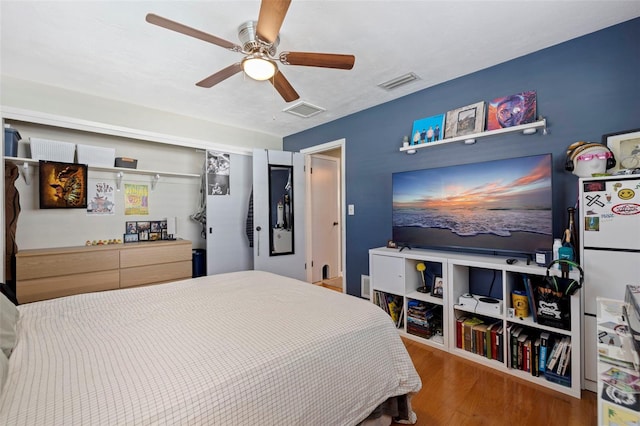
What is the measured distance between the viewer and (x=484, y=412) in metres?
1.69

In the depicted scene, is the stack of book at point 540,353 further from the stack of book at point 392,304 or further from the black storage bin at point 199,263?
the black storage bin at point 199,263

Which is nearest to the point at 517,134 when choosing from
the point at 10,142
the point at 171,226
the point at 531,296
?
the point at 531,296

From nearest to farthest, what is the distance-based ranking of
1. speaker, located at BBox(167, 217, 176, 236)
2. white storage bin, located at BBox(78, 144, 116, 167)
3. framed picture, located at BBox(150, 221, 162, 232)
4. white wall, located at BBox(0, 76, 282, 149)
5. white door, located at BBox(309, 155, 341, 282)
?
white wall, located at BBox(0, 76, 282, 149)
white storage bin, located at BBox(78, 144, 116, 167)
framed picture, located at BBox(150, 221, 162, 232)
speaker, located at BBox(167, 217, 176, 236)
white door, located at BBox(309, 155, 341, 282)

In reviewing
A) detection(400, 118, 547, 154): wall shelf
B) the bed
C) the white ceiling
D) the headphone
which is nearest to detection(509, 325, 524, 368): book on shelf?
the bed

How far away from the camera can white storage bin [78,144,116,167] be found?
2.92 m

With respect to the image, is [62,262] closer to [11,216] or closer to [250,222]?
[11,216]

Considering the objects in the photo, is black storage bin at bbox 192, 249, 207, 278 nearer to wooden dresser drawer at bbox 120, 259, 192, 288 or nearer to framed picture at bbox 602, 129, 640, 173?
wooden dresser drawer at bbox 120, 259, 192, 288

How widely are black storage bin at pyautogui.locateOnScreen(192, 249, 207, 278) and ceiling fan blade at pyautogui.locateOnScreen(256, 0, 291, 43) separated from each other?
9.61ft

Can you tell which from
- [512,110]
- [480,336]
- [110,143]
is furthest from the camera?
[110,143]

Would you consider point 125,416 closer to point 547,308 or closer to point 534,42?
point 547,308

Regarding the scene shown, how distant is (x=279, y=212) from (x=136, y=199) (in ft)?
5.94

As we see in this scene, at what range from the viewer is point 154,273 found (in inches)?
124

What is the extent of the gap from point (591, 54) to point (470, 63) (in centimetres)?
79

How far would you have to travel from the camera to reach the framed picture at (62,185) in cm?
275
